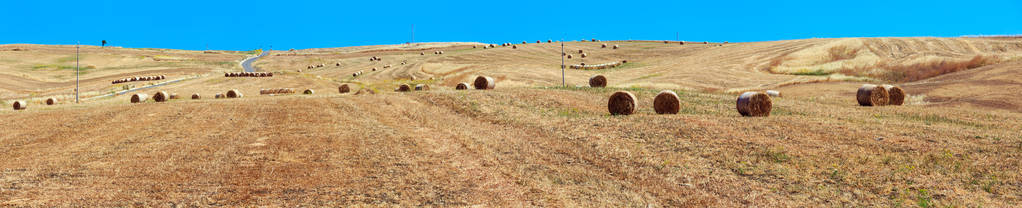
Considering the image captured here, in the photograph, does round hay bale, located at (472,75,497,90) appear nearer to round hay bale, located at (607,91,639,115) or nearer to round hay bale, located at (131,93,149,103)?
round hay bale, located at (607,91,639,115)

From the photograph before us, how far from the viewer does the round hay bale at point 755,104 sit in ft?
72.9

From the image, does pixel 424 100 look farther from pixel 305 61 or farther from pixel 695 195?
pixel 305 61

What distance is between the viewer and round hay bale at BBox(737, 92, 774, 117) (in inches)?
875

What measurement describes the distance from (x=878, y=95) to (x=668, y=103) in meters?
13.6

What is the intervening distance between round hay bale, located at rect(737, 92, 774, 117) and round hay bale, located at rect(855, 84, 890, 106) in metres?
10.6

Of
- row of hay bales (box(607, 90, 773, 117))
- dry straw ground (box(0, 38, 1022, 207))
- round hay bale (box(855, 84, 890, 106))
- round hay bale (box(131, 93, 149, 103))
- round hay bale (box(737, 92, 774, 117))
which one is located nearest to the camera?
dry straw ground (box(0, 38, 1022, 207))

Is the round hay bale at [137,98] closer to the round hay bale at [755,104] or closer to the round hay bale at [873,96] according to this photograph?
the round hay bale at [755,104]

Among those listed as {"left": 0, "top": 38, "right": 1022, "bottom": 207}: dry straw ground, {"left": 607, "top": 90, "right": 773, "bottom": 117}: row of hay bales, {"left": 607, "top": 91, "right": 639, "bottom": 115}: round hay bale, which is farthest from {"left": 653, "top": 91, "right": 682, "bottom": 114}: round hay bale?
{"left": 0, "top": 38, "right": 1022, "bottom": 207}: dry straw ground

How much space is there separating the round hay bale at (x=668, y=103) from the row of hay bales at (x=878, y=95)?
12466 millimetres

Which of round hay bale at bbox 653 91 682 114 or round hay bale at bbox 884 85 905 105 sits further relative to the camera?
round hay bale at bbox 884 85 905 105

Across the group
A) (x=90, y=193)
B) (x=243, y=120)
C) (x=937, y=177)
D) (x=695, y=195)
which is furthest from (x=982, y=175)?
(x=243, y=120)

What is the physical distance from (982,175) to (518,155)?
9870mm

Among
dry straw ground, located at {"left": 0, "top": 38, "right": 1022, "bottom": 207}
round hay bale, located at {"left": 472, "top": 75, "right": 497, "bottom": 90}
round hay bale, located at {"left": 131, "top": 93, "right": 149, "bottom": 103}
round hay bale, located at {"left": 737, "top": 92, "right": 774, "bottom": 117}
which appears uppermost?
round hay bale, located at {"left": 472, "top": 75, "right": 497, "bottom": 90}

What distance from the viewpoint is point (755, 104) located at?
2230 cm
